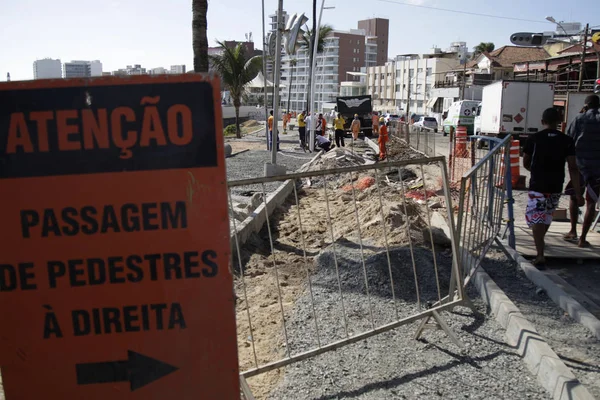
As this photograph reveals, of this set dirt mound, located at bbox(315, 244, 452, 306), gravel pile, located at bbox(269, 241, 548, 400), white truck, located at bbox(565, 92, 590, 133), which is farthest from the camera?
white truck, located at bbox(565, 92, 590, 133)

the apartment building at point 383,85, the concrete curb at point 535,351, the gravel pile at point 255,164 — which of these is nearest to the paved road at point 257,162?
the gravel pile at point 255,164

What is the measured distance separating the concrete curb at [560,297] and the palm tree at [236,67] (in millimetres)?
29435

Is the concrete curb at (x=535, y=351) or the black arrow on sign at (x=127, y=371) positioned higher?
the black arrow on sign at (x=127, y=371)

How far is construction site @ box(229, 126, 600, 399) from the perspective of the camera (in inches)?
144

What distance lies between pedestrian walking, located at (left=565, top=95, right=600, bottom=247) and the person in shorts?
0.92 metres

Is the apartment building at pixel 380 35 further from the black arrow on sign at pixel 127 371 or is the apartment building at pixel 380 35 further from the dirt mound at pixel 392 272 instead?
the black arrow on sign at pixel 127 371

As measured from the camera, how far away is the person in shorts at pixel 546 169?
19.8 feet

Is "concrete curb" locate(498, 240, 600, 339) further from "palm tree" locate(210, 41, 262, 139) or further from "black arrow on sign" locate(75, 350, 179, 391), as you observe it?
"palm tree" locate(210, 41, 262, 139)

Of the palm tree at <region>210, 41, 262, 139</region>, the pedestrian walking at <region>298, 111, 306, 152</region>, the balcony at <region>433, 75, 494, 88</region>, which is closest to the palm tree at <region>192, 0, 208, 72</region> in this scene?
the pedestrian walking at <region>298, 111, 306, 152</region>

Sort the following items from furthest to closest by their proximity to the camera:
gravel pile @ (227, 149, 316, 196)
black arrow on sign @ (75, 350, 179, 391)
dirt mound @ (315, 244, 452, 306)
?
1. gravel pile @ (227, 149, 316, 196)
2. dirt mound @ (315, 244, 452, 306)
3. black arrow on sign @ (75, 350, 179, 391)

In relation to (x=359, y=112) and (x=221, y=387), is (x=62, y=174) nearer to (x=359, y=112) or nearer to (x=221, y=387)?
(x=221, y=387)

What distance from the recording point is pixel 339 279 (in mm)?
4277

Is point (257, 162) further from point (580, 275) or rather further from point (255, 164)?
point (580, 275)

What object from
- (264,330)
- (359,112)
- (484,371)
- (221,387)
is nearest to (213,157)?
(221,387)
